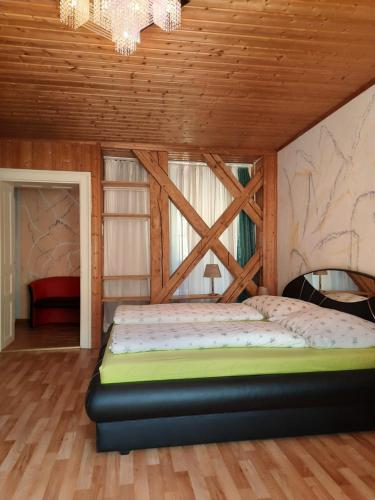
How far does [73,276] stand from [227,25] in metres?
4.46

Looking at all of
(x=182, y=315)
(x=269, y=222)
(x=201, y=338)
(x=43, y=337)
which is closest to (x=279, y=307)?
(x=182, y=315)

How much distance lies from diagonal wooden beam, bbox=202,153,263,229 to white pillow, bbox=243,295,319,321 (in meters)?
1.48

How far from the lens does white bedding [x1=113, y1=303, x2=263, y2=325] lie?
289cm

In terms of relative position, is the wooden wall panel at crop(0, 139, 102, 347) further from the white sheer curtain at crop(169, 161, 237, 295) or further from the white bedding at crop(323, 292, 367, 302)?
the white bedding at crop(323, 292, 367, 302)

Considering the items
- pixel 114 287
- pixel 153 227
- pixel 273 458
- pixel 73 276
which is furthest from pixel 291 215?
pixel 73 276

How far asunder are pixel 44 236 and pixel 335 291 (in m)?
4.46

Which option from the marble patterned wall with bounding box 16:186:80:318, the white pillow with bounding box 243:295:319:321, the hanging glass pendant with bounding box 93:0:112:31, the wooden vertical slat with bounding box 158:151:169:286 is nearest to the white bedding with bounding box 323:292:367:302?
the white pillow with bounding box 243:295:319:321

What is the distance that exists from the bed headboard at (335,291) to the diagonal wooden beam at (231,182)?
1124 millimetres

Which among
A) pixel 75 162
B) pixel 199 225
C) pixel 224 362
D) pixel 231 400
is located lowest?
pixel 231 400

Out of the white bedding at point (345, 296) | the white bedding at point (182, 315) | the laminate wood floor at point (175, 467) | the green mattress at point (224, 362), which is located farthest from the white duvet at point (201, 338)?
the white bedding at point (345, 296)

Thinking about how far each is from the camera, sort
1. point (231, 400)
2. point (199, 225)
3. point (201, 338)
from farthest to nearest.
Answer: point (199, 225)
point (201, 338)
point (231, 400)

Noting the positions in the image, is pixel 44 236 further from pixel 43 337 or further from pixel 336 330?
pixel 336 330

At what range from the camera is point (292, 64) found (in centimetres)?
235

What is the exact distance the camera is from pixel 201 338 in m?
2.21
